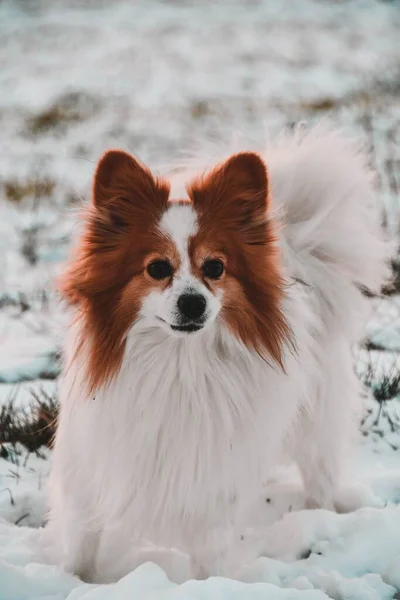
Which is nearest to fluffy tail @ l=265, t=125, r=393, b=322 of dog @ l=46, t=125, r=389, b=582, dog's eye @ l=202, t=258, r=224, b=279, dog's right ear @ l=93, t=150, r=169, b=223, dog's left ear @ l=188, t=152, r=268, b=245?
dog @ l=46, t=125, r=389, b=582

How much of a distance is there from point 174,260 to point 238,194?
405 millimetres

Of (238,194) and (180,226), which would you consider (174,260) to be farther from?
(238,194)

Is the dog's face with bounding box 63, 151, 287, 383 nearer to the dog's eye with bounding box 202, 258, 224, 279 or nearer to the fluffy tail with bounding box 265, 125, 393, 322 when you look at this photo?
the dog's eye with bounding box 202, 258, 224, 279

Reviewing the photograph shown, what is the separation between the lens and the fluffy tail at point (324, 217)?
10.0ft

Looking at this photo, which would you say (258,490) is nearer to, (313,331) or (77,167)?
(313,331)

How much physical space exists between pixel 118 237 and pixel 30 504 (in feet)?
5.11

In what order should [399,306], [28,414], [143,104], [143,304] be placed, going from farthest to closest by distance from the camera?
[143,104] < [399,306] < [28,414] < [143,304]

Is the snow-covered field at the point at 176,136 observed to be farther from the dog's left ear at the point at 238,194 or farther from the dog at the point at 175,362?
the dog's left ear at the point at 238,194

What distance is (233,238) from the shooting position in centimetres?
265

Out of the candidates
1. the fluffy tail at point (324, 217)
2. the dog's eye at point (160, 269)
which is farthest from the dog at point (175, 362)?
the fluffy tail at point (324, 217)

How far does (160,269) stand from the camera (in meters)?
2.49

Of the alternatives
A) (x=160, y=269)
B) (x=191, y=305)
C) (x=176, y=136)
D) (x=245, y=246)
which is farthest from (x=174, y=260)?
(x=176, y=136)

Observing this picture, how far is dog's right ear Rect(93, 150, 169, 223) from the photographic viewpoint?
254 centimetres

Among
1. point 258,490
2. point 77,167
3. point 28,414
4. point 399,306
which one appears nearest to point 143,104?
point 77,167
